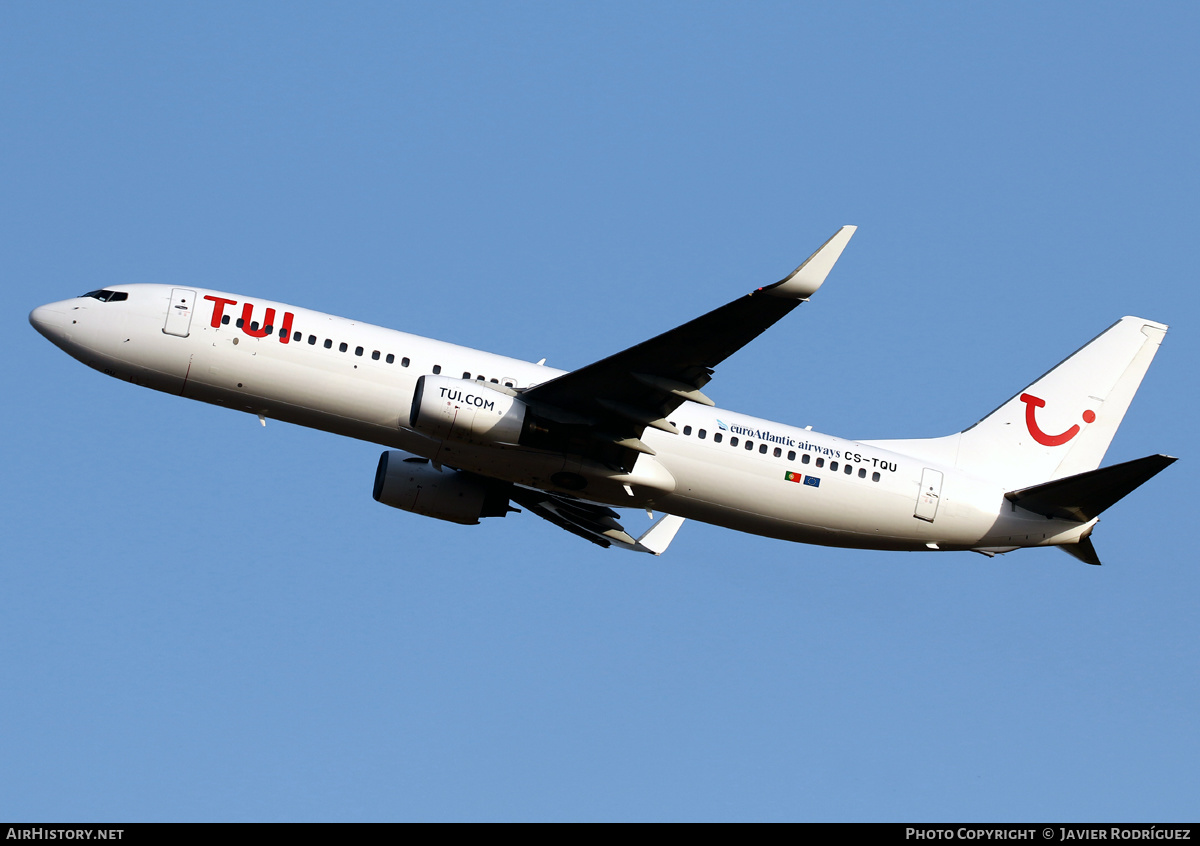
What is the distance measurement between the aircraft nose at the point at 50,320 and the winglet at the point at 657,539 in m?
16.8

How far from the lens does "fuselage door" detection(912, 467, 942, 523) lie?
1282 inches

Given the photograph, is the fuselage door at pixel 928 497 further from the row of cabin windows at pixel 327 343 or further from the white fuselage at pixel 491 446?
the row of cabin windows at pixel 327 343

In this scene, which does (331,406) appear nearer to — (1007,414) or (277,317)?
(277,317)

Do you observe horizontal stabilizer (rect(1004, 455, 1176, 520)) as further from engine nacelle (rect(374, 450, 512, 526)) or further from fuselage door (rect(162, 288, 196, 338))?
fuselage door (rect(162, 288, 196, 338))

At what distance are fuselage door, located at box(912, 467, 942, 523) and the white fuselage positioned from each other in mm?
26

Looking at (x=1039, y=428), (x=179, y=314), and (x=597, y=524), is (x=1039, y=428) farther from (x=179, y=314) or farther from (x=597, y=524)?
(x=179, y=314)

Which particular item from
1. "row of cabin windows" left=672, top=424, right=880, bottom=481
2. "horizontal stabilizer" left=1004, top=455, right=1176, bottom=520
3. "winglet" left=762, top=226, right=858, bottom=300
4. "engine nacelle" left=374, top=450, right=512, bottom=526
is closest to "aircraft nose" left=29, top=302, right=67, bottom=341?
"engine nacelle" left=374, top=450, right=512, bottom=526

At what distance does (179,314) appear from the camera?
3059 centimetres
